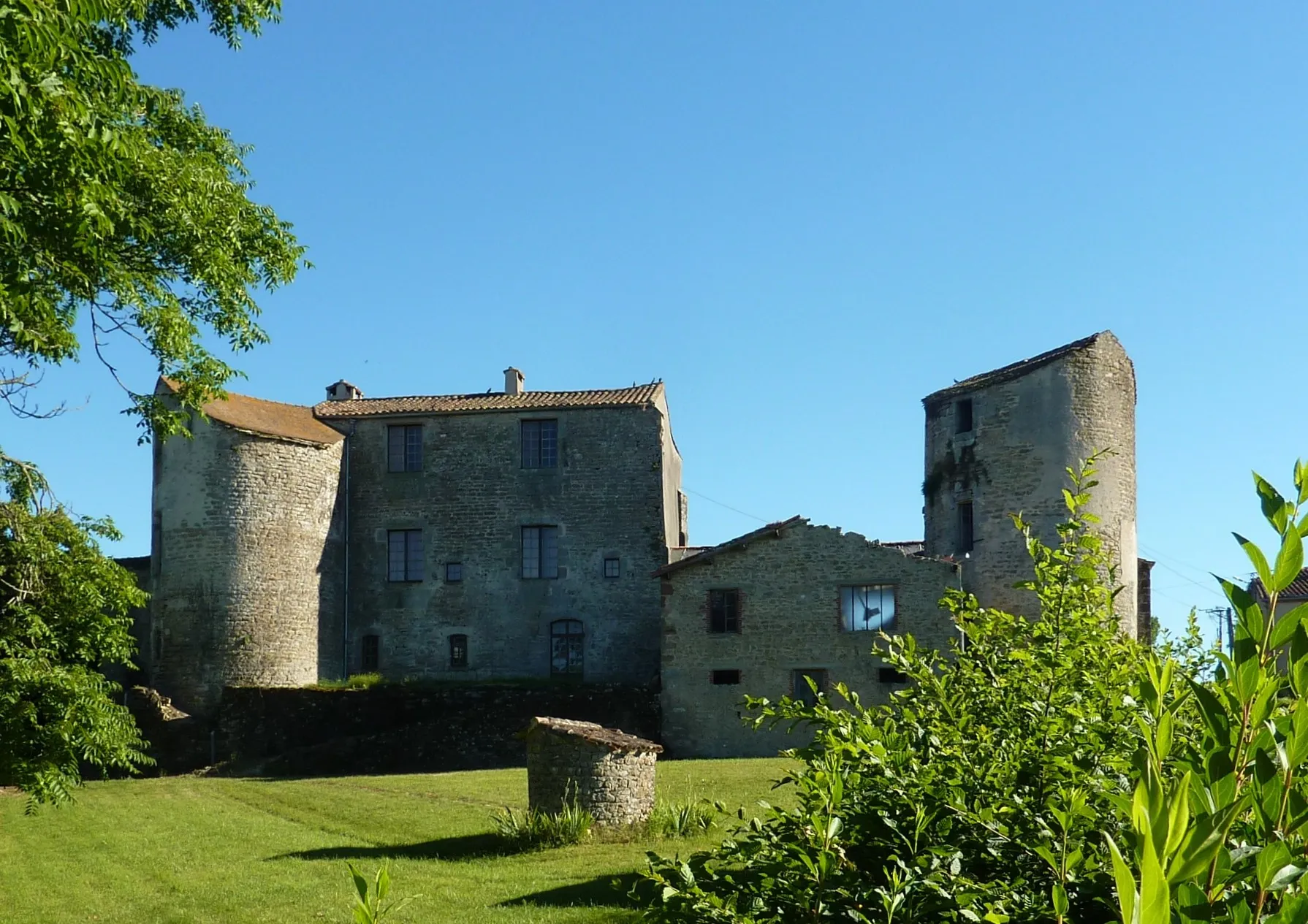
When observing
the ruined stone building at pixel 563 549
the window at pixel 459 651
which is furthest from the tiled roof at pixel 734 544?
the window at pixel 459 651

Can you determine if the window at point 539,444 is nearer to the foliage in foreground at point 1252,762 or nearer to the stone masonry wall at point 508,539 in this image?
the stone masonry wall at point 508,539

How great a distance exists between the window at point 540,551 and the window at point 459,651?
2.69 meters

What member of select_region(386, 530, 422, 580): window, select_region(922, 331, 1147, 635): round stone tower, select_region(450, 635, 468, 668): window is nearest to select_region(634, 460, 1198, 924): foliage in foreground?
select_region(922, 331, 1147, 635): round stone tower

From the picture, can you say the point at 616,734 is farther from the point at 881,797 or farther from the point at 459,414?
the point at 459,414

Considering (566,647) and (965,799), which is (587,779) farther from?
(566,647)

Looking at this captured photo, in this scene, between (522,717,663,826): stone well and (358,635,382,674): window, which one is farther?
(358,635,382,674): window

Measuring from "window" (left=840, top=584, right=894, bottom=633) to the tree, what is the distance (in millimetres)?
19665

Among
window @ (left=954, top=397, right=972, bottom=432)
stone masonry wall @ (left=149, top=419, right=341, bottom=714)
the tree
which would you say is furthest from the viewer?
stone masonry wall @ (left=149, top=419, right=341, bottom=714)

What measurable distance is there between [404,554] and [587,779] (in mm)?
22174

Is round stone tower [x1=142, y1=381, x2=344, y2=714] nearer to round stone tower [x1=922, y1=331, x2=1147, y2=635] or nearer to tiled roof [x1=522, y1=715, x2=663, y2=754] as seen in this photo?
round stone tower [x1=922, y1=331, x2=1147, y2=635]

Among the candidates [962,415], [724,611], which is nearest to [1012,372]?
[962,415]

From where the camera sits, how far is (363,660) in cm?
3916

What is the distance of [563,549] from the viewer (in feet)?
127

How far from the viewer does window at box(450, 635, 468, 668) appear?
38719mm
